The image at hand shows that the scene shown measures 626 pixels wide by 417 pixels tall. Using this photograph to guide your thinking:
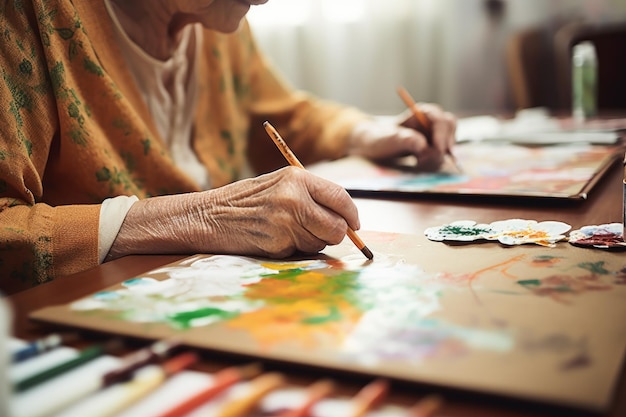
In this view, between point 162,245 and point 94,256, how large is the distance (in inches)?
3.2

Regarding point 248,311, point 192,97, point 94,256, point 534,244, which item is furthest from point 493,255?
point 192,97

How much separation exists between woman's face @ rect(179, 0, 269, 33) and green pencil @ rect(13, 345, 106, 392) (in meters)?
0.78

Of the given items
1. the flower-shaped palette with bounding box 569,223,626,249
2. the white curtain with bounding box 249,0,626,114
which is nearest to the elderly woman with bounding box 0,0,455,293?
the flower-shaped palette with bounding box 569,223,626,249

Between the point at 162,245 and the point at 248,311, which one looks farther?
the point at 162,245

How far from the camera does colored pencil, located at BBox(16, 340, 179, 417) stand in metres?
0.43

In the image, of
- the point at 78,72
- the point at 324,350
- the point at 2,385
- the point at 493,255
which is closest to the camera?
the point at 2,385

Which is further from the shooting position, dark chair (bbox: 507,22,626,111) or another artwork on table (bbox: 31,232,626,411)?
dark chair (bbox: 507,22,626,111)

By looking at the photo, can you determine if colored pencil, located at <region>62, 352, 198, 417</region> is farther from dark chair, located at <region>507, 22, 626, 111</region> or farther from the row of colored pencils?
dark chair, located at <region>507, 22, 626, 111</region>

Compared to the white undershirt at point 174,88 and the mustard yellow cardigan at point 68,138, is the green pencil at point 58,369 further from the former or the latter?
the white undershirt at point 174,88

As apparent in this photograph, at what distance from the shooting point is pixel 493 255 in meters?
0.76

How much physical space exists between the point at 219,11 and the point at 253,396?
0.87 metres

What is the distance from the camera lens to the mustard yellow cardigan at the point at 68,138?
83 cm

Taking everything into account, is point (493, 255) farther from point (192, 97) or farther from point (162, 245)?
point (192, 97)

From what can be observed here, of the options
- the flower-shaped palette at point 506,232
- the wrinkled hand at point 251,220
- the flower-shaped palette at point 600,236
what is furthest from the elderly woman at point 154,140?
the flower-shaped palette at point 600,236
